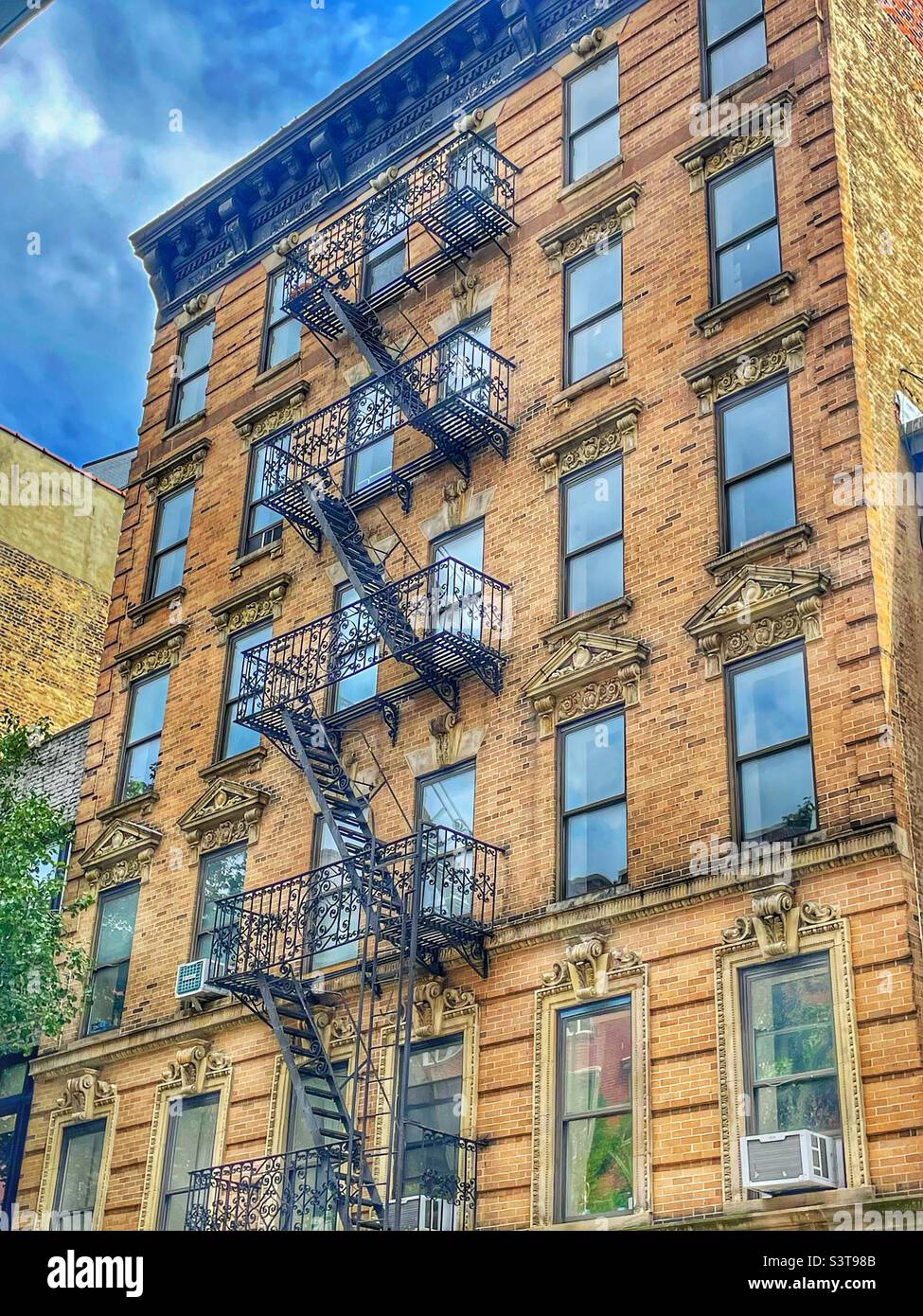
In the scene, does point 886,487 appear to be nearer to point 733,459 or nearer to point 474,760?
point 733,459

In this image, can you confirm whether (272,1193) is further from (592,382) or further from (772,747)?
(592,382)

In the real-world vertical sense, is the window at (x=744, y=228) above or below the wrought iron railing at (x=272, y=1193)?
above

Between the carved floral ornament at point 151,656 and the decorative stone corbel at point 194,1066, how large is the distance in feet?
21.4

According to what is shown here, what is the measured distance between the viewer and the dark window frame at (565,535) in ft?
60.4

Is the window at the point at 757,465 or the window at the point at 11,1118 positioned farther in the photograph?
the window at the point at 11,1118

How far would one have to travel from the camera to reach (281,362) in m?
25.1

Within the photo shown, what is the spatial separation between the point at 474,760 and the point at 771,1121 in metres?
6.25

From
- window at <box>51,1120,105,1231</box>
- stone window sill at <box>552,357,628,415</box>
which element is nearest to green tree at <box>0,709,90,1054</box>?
window at <box>51,1120,105,1231</box>

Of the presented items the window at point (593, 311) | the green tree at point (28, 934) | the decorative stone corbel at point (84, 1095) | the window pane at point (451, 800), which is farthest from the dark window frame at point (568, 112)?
the decorative stone corbel at point (84, 1095)

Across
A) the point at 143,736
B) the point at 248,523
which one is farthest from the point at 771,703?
the point at 143,736

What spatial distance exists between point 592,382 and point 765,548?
4.24 metres

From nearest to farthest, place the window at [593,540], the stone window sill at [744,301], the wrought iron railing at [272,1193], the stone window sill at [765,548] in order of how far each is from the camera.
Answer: the stone window sill at [765,548], the wrought iron railing at [272,1193], the stone window sill at [744,301], the window at [593,540]

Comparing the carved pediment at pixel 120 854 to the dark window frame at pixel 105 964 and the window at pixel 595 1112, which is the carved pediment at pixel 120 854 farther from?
the window at pixel 595 1112
